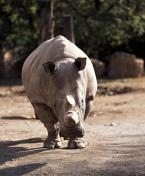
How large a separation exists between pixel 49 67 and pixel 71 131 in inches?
30.9

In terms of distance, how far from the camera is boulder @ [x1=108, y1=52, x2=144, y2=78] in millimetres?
20938

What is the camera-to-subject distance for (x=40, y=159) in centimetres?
724

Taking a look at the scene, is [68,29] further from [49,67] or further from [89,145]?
[49,67]

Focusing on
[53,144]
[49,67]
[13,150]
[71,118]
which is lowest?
[13,150]

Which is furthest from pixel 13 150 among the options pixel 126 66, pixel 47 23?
pixel 126 66

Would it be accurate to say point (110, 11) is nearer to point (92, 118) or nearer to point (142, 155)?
point (92, 118)

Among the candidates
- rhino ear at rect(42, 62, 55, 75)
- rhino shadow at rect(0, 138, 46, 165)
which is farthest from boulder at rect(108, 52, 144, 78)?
rhino ear at rect(42, 62, 55, 75)

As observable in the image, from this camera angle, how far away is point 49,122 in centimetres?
796

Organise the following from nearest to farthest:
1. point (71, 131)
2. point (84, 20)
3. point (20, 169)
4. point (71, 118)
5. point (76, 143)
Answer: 1. point (20, 169)
2. point (71, 118)
3. point (71, 131)
4. point (76, 143)
5. point (84, 20)

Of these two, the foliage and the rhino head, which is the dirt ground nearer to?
the rhino head

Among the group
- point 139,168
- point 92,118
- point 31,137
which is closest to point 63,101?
point 139,168

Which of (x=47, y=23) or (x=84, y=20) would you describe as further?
(x=84, y=20)

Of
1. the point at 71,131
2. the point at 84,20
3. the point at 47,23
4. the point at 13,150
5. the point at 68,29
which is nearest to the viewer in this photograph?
the point at 71,131

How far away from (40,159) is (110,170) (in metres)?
0.99
